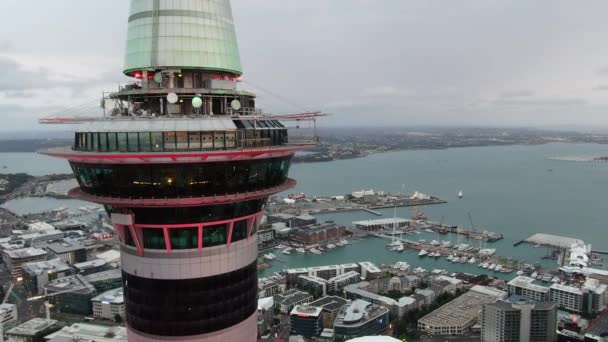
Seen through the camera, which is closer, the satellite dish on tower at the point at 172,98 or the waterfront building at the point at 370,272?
the satellite dish on tower at the point at 172,98

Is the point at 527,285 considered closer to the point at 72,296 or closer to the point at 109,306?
the point at 109,306

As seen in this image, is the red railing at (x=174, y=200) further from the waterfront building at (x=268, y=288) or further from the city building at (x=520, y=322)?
the waterfront building at (x=268, y=288)

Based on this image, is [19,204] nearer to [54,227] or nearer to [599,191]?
[54,227]

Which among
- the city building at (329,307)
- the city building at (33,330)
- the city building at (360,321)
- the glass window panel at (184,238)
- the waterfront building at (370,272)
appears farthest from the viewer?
the waterfront building at (370,272)

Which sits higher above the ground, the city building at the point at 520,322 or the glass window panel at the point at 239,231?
the glass window panel at the point at 239,231

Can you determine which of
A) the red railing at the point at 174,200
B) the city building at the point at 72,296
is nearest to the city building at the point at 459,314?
the city building at the point at 72,296

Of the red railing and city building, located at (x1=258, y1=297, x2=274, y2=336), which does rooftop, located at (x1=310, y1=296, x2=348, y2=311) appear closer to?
city building, located at (x1=258, y1=297, x2=274, y2=336)
